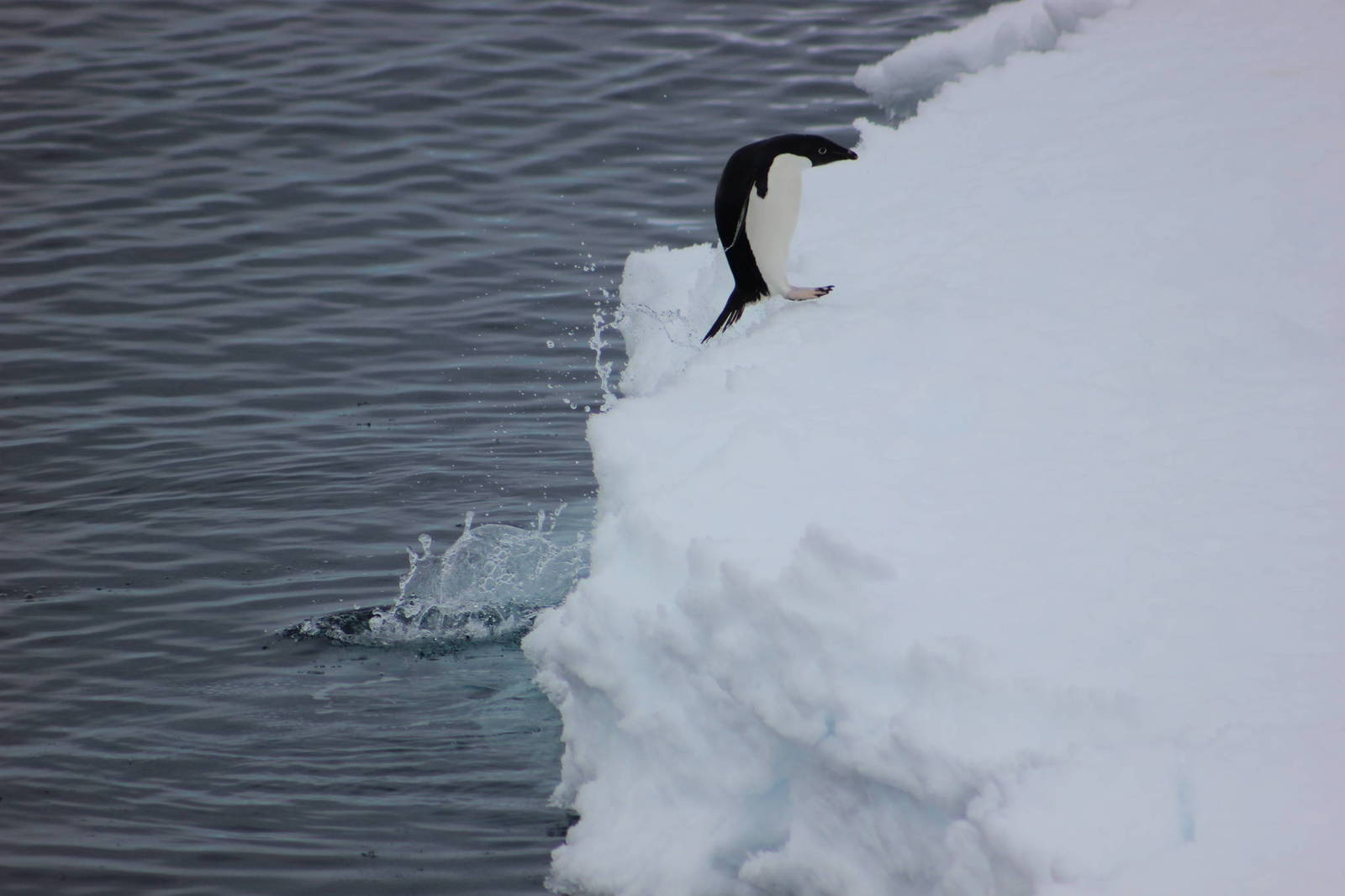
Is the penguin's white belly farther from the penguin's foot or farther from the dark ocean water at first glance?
the dark ocean water

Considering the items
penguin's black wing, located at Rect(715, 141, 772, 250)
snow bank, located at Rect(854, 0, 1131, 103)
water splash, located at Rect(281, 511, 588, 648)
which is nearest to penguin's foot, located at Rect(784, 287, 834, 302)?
penguin's black wing, located at Rect(715, 141, 772, 250)

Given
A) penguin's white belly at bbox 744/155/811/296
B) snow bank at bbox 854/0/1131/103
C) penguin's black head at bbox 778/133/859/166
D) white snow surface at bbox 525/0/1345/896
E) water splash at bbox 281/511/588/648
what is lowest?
water splash at bbox 281/511/588/648

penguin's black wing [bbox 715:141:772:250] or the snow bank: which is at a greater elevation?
the snow bank

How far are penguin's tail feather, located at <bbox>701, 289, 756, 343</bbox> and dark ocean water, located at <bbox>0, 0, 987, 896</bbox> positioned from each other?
107 cm

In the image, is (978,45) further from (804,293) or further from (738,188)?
(804,293)

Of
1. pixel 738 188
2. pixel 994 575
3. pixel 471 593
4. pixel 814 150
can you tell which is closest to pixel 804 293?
pixel 738 188

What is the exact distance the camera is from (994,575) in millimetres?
2717

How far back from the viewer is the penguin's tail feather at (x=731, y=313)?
455cm

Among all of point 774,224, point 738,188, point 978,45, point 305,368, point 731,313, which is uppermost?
point 978,45

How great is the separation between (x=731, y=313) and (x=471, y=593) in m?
1.23

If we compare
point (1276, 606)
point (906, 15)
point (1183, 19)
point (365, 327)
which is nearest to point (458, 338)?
point (365, 327)

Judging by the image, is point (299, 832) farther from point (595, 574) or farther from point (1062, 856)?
point (1062, 856)

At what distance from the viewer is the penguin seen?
14.7ft

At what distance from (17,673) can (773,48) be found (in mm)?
8591
